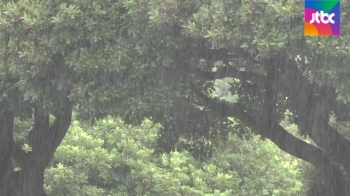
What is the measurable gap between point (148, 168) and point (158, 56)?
30.0ft

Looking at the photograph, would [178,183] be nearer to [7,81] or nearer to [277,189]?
[277,189]

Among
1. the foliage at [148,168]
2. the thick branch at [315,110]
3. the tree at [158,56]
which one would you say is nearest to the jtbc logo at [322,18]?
the tree at [158,56]

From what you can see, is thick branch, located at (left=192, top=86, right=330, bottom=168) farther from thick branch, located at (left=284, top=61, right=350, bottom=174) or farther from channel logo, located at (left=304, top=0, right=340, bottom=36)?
channel logo, located at (left=304, top=0, right=340, bottom=36)

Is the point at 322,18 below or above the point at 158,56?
above

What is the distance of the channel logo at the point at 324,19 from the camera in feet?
21.6

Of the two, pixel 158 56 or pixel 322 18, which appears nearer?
pixel 322 18

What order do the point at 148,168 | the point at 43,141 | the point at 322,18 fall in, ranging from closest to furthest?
the point at 322,18 → the point at 43,141 → the point at 148,168

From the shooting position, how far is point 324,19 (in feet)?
22.2

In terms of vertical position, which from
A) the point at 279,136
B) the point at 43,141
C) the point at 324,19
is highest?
the point at 324,19

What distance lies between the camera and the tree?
678 centimetres

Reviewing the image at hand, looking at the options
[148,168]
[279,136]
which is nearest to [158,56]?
[279,136]

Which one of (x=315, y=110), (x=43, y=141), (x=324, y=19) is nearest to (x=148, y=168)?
(x=43, y=141)

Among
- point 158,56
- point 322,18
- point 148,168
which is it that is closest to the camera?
point 322,18

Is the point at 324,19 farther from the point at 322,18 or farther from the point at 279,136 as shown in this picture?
the point at 279,136
